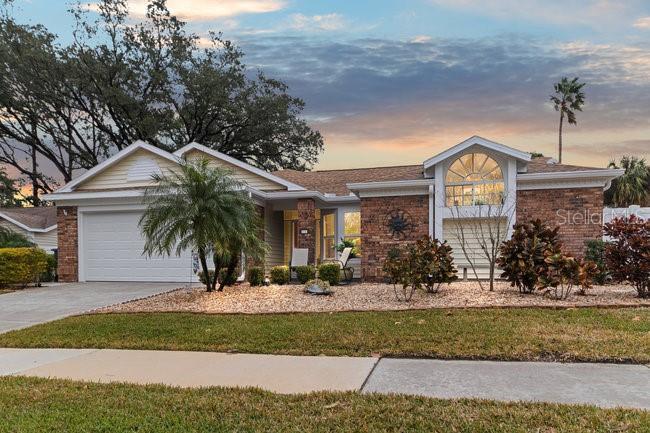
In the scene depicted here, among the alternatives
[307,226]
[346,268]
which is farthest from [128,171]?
[346,268]

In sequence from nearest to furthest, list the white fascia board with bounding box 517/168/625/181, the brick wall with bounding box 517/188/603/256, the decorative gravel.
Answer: the decorative gravel → the white fascia board with bounding box 517/168/625/181 → the brick wall with bounding box 517/188/603/256

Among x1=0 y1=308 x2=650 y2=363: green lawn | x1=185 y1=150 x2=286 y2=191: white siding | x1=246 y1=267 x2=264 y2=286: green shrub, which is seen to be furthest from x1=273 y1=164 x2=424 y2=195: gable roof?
x1=0 y1=308 x2=650 y2=363: green lawn

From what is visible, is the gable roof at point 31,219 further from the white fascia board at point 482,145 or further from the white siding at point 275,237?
the white fascia board at point 482,145

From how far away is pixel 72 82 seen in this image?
2702 centimetres

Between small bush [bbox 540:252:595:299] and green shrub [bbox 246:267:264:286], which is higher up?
small bush [bbox 540:252:595:299]

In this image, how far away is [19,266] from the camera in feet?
45.5

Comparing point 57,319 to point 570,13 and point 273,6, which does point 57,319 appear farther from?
point 570,13

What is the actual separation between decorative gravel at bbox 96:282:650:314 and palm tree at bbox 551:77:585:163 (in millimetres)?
29112

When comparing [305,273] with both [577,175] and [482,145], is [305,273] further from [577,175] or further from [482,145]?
→ [577,175]

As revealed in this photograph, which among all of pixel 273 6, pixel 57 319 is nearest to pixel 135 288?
pixel 57 319

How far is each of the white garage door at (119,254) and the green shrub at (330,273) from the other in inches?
188

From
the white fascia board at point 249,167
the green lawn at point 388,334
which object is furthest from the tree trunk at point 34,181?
the green lawn at point 388,334

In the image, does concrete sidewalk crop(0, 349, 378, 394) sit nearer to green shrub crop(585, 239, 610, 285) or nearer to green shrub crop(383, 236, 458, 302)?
green shrub crop(383, 236, 458, 302)

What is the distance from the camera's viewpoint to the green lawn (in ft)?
18.7
